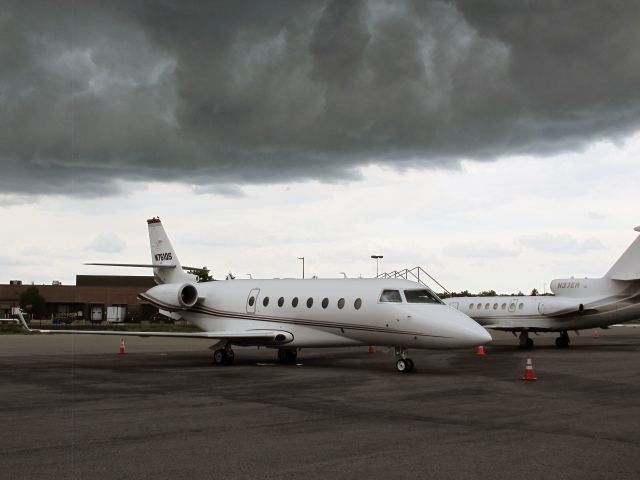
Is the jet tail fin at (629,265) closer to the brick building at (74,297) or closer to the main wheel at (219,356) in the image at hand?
the main wheel at (219,356)

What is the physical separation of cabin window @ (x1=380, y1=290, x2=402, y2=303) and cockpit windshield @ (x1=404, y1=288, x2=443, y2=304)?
0.22 metres

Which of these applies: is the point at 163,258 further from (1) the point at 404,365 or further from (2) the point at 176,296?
(1) the point at 404,365

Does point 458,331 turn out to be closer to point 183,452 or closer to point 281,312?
point 281,312

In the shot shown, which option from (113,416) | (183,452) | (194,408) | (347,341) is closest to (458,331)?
(347,341)

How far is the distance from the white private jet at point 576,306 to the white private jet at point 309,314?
14994mm

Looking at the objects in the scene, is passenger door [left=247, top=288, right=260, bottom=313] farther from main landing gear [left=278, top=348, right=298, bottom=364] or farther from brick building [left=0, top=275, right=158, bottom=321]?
brick building [left=0, top=275, right=158, bottom=321]

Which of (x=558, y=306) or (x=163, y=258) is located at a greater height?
(x=163, y=258)

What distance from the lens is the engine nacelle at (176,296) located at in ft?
82.5

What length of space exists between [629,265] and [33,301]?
9397 centimetres

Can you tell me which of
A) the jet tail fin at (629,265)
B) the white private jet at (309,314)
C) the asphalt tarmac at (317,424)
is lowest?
the asphalt tarmac at (317,424)

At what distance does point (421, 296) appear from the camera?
19391 millimetres

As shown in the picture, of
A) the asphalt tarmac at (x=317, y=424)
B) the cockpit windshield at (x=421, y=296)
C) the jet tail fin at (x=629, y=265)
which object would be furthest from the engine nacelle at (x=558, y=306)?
the cockpit windshield at (x=421, y=296)

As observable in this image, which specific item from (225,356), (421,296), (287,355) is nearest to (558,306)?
(287,355)

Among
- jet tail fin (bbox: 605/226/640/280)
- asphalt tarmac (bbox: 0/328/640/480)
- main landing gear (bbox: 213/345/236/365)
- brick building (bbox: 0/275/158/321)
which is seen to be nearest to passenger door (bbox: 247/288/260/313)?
main landing gear (bbox: 213/345/236/365)
